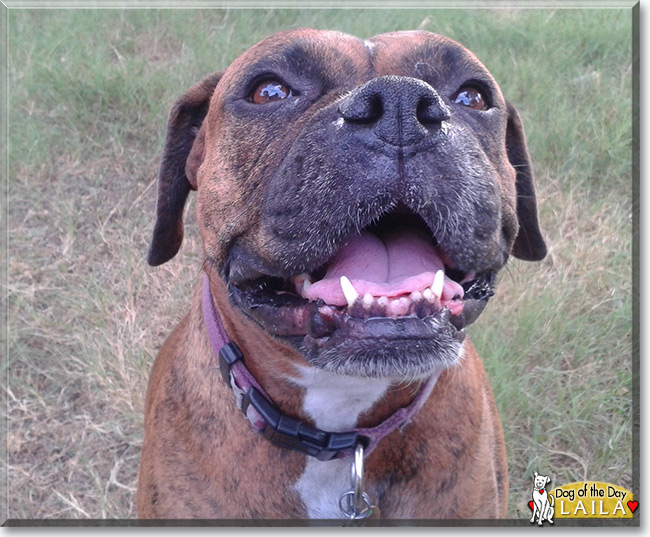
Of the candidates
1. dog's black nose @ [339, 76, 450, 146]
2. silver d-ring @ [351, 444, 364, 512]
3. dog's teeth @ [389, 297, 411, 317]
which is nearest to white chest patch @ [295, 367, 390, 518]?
silver d-ring @ [351, 444, 364, 512]

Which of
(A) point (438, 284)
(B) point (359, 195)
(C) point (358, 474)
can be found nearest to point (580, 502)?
(C) point (358, 474)

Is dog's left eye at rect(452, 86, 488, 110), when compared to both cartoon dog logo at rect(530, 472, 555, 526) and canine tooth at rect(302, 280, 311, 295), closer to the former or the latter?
canine tooth at rect(302, 280, 311, 295)

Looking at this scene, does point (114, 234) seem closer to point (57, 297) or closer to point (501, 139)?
point (57, 297)

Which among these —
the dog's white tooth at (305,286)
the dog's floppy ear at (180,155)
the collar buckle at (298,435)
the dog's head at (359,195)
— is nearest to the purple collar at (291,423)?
the collar buckle at (298,435)

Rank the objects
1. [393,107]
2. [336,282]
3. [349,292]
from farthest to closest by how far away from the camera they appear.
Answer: [336,282] → [349,292] → [393,107]

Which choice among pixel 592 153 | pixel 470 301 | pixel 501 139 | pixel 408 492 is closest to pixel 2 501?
pixel 408 492

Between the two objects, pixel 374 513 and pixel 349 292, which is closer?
pixel 349 292

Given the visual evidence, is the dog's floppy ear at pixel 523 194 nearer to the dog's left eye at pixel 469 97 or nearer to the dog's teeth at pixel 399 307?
the dog's left eye at pixel 469 97

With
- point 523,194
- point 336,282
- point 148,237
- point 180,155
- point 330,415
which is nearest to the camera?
point 336,282

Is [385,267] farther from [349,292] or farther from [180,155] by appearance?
[180,155]
